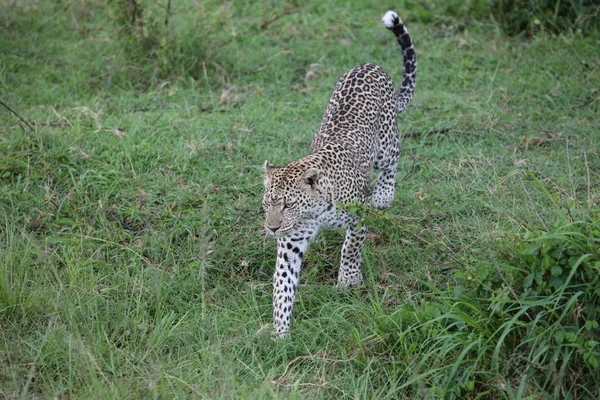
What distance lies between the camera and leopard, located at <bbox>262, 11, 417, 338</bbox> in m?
6.71

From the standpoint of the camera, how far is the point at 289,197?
6.66 m

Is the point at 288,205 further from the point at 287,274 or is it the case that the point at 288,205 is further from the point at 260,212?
the point at 260,212

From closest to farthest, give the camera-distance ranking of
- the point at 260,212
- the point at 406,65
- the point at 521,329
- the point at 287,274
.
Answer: the point at 521,329 < the point at 287,274 < the point at 260,212 < the point at 406,65

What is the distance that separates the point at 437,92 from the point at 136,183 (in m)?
4.22

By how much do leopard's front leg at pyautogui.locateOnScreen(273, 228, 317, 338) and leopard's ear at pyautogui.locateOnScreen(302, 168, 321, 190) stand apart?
38 cm

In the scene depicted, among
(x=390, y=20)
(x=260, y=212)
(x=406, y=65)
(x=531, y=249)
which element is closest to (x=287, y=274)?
(x=260, y=212)

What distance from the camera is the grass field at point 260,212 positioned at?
5875 millimetres

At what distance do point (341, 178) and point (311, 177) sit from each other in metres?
0.53

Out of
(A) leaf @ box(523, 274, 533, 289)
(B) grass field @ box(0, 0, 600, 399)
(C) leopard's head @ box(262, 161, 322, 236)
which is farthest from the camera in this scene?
(C) leopard's head @ box(262, 161, 322, 236)

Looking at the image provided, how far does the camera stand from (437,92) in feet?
35.8

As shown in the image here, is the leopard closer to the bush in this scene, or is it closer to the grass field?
the grass field

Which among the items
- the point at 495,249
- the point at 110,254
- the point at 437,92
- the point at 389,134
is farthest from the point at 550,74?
the point at 110,254

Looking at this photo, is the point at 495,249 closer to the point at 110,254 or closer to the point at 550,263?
the point at 550,263

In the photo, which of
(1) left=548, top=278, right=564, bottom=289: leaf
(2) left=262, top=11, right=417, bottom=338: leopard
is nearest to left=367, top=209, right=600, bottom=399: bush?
(1) left=548, top=278, right=564, bottom=289: leaf
